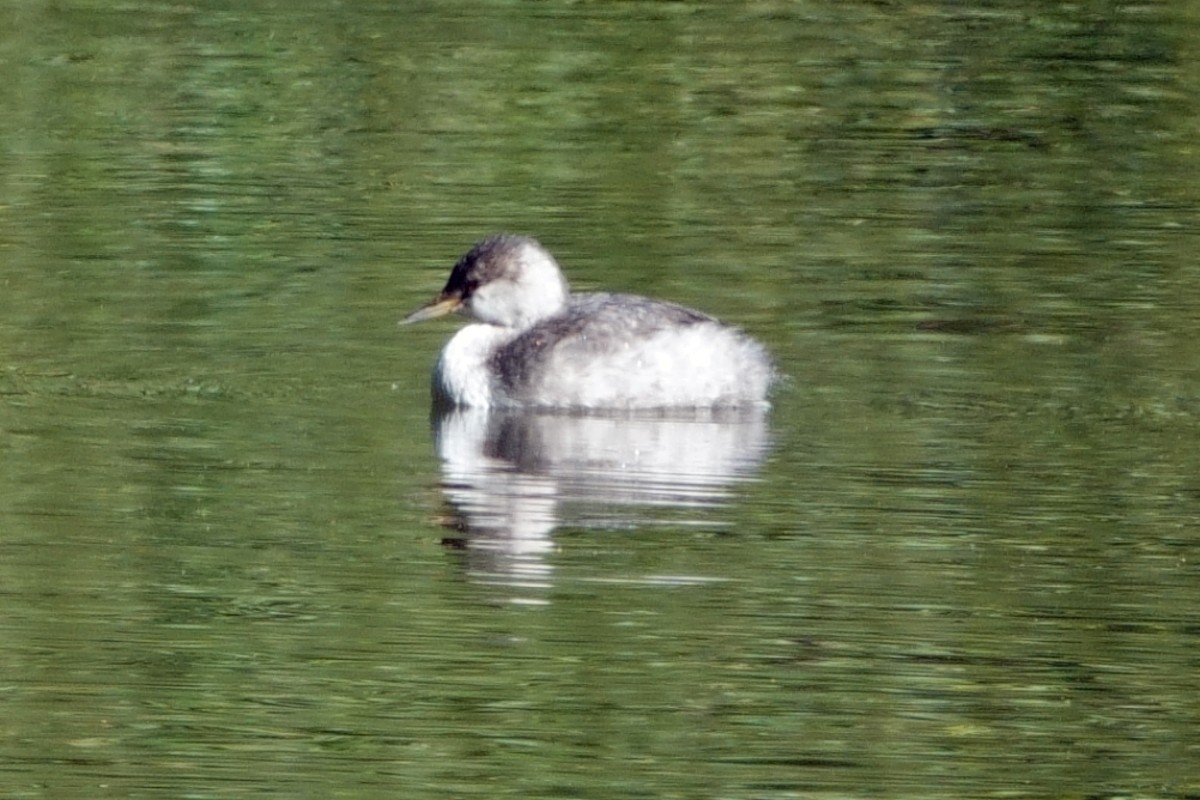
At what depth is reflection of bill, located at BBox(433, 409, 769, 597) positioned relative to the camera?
8625 millimetres

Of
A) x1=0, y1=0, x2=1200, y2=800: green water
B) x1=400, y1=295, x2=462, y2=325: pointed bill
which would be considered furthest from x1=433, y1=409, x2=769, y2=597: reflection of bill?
x1=400, y1=295, x2=462, y2=325: pointed bill

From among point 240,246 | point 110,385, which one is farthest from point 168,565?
point 240,246

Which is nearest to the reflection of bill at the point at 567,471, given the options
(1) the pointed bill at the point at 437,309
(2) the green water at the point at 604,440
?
(2) the green water at the point at 604,440

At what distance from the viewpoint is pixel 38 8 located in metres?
19.5

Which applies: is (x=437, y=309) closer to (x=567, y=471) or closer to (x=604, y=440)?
(x=604, y=440)

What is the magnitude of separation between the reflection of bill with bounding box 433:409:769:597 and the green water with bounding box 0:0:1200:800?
1.2 inches

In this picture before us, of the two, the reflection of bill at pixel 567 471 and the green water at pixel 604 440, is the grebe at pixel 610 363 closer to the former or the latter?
the reflection of bill at pixel 567 471

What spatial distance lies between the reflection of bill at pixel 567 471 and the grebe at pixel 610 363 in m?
0.08

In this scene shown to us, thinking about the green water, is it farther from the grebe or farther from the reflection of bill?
the grebe

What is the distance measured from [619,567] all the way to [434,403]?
8.44 feet

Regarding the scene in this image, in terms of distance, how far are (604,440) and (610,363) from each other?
524 millimetres

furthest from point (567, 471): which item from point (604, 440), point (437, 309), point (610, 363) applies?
point (437, 309)

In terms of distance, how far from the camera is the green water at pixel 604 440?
6996mm

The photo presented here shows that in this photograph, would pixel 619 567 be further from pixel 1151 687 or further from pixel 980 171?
pixel 980 171
